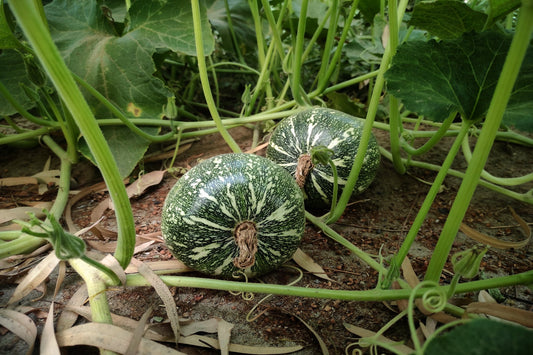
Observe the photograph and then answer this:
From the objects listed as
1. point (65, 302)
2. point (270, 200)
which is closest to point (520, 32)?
point (270, 200)

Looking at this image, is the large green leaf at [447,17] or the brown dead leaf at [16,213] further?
the brown dead leaf at [16,213]

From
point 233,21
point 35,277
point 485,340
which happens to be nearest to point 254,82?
point 233,21

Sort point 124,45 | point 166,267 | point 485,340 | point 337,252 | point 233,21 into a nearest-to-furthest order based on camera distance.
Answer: point 485,340 < point 166,267 < point 337,252 < point 124,45 < point 233,21

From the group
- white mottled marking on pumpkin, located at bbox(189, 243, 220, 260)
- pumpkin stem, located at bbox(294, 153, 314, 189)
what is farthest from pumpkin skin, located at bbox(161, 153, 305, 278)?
pumpkin stem, located at bbox(294, 153, 314, 189)

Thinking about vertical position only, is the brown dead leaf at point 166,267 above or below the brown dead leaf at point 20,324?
above

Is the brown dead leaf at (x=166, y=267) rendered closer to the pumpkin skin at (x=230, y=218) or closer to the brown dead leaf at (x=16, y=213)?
the pumpkin skin at (x=230, y=218)

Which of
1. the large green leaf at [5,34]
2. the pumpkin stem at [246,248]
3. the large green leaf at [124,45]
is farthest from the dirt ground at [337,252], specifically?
the large green leaf at [5,34]

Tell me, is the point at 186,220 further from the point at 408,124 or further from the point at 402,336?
the point at 408,124

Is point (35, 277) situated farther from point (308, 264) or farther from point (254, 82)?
point (254, 82)
